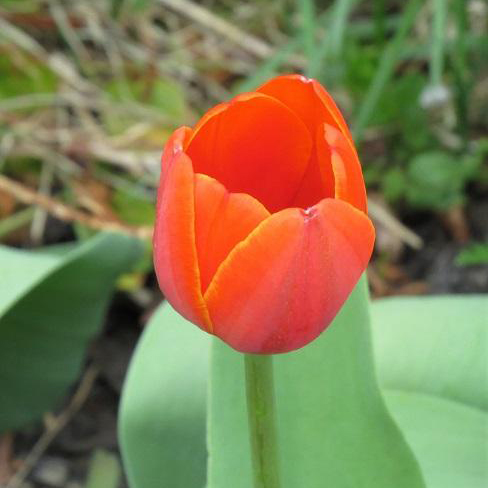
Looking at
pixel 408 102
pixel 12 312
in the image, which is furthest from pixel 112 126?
pixel 12 312

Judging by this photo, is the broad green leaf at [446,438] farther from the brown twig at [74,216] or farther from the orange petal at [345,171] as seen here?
the brown twig at [74,216]

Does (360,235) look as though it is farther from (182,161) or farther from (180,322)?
(180,322)

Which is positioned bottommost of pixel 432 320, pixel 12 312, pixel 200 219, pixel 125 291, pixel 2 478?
pixel 2 478

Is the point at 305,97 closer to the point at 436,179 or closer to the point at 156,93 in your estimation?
the point at 436,179

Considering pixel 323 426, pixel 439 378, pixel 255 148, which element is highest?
pixel 255 148

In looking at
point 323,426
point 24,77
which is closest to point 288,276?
point 323,426

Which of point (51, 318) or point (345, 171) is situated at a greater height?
point (345, 171)

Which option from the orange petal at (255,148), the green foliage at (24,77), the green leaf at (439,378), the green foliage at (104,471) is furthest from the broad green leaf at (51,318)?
the green foliage at (24,77)

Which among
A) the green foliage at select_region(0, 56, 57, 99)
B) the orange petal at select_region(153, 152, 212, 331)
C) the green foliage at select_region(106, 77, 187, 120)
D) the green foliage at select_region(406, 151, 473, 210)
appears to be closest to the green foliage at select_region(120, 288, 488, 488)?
the orange petal at select_region(153, 152, 212, 331)
